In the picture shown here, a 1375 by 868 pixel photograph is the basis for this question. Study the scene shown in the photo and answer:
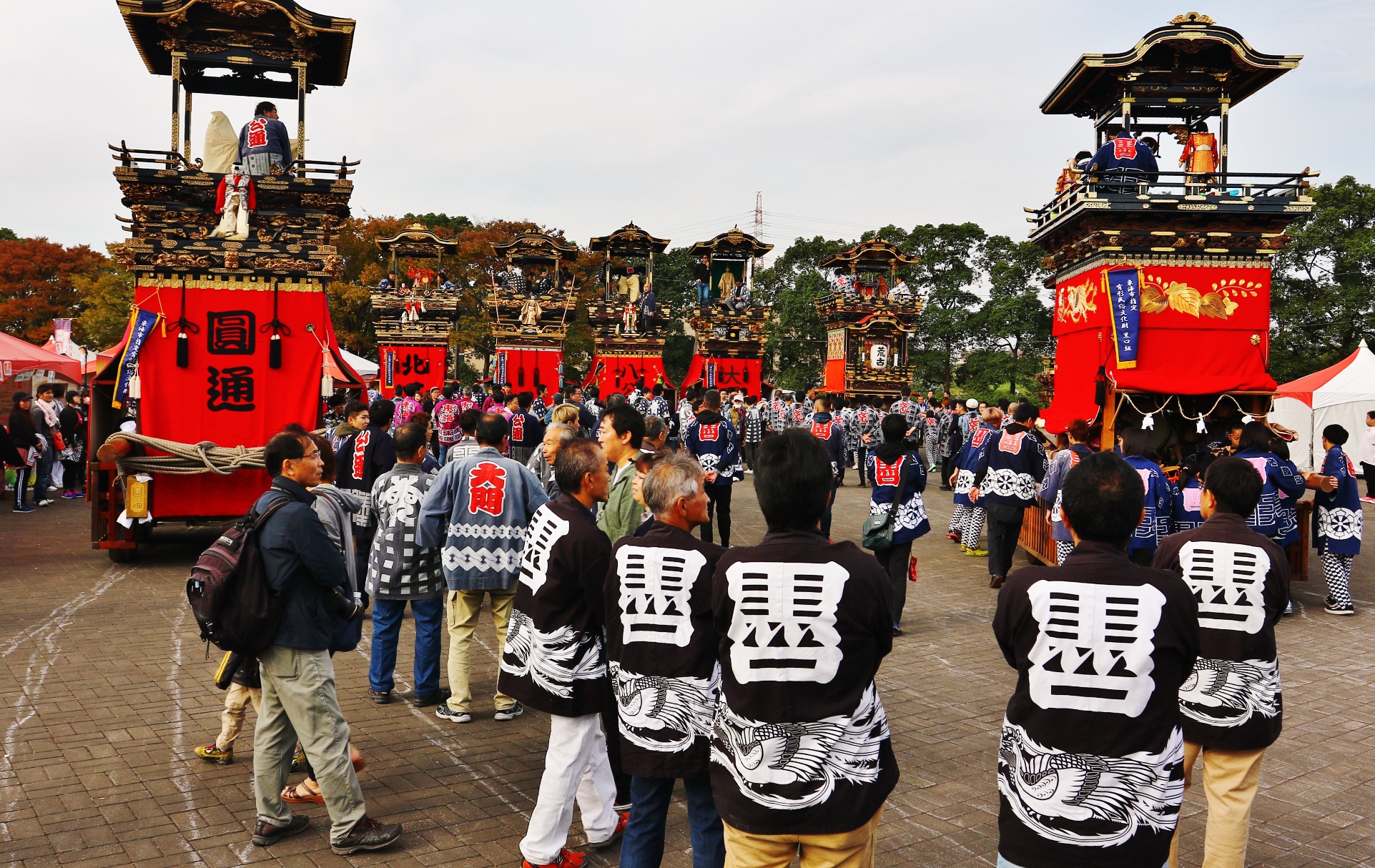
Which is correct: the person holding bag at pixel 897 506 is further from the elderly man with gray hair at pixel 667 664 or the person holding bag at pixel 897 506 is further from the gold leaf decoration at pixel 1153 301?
the gold leaf decoration at pixel 1153 301

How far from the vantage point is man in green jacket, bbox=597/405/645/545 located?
496cm

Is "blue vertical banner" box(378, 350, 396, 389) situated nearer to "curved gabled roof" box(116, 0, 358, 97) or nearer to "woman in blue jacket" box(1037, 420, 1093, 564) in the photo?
"curved gabled roof" box(116, 0, 358, 97)

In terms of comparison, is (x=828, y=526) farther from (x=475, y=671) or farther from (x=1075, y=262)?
(x=1075, y=262)

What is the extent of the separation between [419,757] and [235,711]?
971 millimetres

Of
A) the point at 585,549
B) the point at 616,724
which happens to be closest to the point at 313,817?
the point at 616,724

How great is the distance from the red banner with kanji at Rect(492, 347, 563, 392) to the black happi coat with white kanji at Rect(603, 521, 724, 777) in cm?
2618

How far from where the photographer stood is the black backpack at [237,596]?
373cm

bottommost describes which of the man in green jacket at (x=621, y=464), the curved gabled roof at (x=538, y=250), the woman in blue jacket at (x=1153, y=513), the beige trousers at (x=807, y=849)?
the beige trousers at (x=807, y=849)

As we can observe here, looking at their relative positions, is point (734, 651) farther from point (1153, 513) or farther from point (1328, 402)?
point (1328, 402)

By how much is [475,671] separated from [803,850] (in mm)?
4388

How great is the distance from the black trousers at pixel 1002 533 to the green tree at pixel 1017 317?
62.3ft

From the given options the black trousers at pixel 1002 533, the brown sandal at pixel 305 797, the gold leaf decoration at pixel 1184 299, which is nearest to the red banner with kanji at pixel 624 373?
the gold leaf decoration at pixel 1184 299

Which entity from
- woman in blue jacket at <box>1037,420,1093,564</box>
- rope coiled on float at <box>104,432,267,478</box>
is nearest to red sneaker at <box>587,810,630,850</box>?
woman in blue jacket at <box>1037,420,1093,564</box>

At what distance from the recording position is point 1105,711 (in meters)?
2.51
